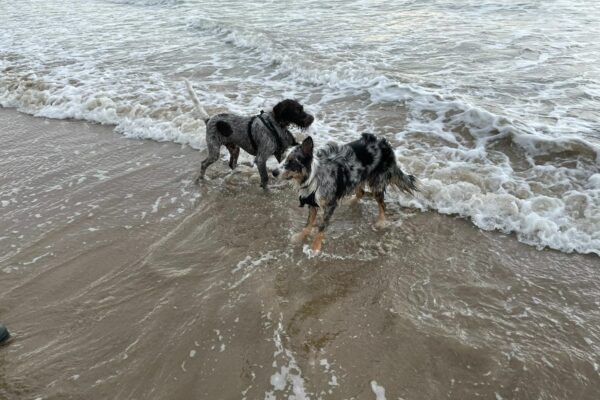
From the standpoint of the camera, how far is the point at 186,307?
4.22 meters

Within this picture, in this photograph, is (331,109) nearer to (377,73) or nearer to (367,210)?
(377,73)

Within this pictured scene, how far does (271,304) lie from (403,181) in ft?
8.21

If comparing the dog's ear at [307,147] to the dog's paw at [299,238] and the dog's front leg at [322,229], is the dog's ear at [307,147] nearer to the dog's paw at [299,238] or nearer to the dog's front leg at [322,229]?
the dog's front leg at [322,229]

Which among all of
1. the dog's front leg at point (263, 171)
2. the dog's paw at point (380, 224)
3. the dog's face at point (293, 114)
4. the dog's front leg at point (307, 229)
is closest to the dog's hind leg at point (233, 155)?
the dog's front leg at point (263, 171)

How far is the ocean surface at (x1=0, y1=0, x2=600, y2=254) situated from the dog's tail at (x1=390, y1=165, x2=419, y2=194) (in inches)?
12.2

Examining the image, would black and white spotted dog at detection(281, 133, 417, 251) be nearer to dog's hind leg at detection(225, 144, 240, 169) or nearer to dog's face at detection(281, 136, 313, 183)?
dog's face at detection(281, 136, 313, 183)

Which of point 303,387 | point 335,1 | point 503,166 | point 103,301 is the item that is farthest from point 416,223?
point 335,1

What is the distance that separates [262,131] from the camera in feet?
20.4

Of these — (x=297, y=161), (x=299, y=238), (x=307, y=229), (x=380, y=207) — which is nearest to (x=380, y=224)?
(x=380, y=207)

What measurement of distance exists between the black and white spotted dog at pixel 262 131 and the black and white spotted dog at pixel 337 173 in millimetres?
1087

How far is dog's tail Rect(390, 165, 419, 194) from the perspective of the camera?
5531 millimetres

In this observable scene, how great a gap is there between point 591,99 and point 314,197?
6.93 metres

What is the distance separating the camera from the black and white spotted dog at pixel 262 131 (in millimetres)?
6062

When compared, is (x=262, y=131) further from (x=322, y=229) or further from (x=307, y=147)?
(x=322, y=229)
